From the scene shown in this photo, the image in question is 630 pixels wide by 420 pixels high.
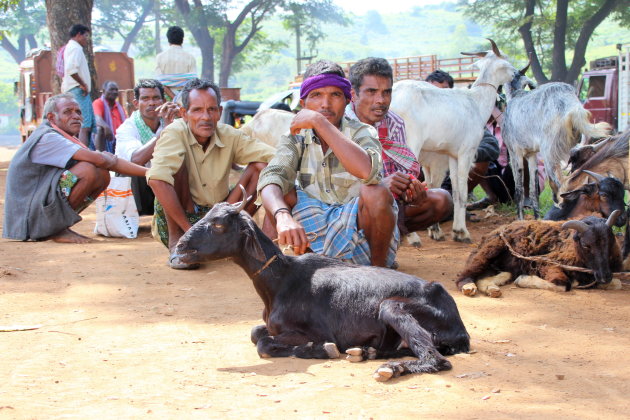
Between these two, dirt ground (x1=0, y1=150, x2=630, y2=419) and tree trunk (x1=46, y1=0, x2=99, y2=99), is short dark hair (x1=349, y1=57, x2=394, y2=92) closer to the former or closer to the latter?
dirt ground (x1=0, y1=150, x2=630, y2=419)

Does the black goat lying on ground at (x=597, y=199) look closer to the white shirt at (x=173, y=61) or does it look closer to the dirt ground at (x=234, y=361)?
the dirt ground at (x=234, y=361)

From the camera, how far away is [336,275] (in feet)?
12.9

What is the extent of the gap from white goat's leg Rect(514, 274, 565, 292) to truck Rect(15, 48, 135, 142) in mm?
14897

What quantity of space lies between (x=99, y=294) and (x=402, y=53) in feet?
311

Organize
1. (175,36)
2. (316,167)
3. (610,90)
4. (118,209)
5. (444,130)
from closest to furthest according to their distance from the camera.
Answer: (316,167) → (118,209) → (444,130) → (175,36) → (610,90)

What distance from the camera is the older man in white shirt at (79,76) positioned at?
10703 mm

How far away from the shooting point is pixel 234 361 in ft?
12.3

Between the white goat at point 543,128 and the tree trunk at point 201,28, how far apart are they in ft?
106

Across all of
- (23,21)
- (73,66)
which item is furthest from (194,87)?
(23,21)

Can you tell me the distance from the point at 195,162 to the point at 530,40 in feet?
84.3

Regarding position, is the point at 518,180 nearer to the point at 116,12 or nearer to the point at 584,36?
the point at 584,36

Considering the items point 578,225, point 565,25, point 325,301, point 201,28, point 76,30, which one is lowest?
point 325,301

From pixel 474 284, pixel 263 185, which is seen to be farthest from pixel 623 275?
pixel 263 185

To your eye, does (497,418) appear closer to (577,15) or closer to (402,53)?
(577,15)
